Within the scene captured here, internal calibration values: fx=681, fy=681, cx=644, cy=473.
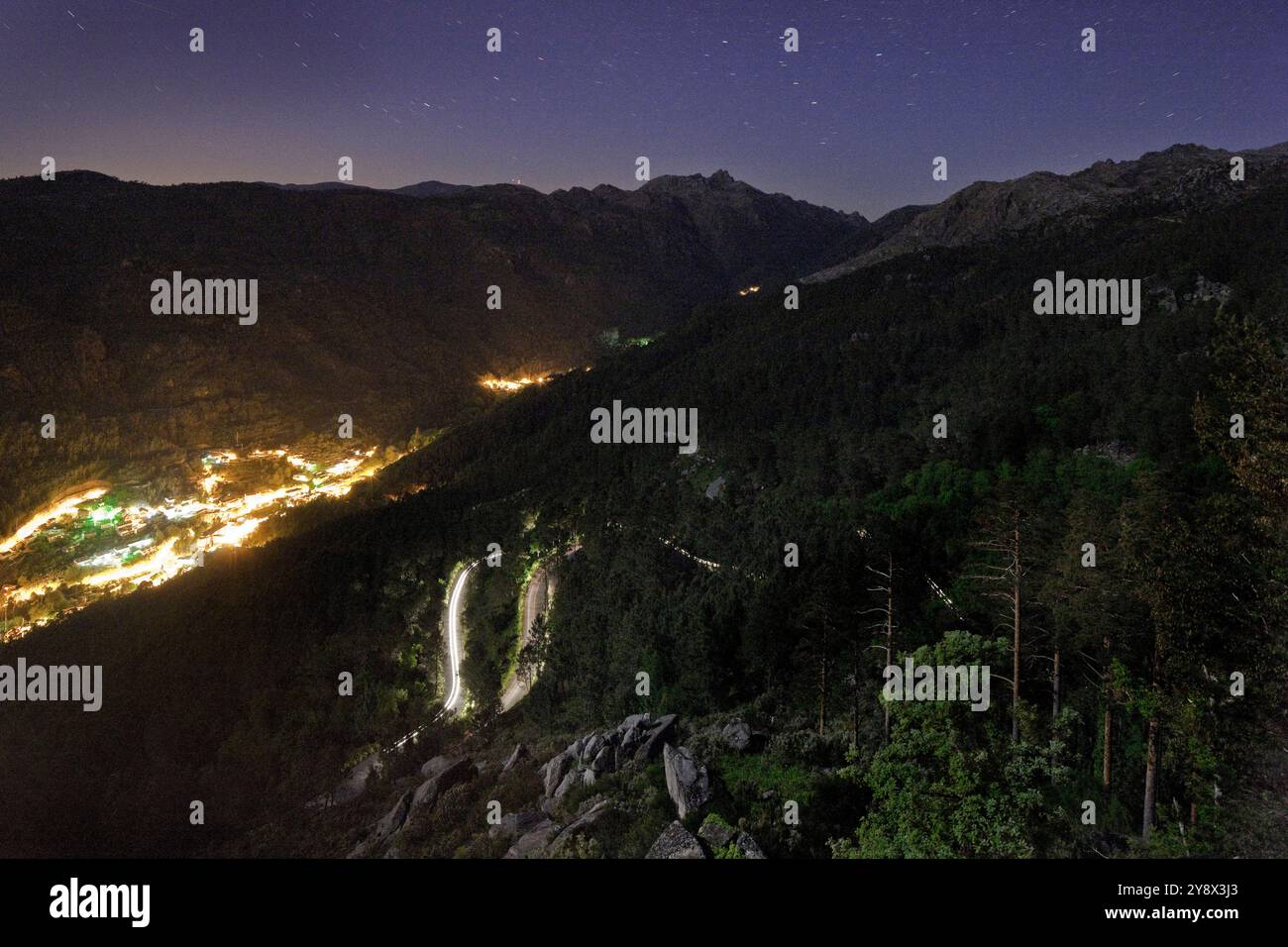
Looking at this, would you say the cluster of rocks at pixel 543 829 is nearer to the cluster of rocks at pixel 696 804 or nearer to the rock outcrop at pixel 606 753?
the rock outcrop at pixel 606 753

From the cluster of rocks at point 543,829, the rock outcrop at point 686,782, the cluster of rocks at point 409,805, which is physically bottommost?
the cluster of rocks at point 409,805

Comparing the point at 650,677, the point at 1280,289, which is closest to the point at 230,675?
the point at 650,677

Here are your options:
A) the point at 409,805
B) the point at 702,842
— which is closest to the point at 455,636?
the point at 409,805

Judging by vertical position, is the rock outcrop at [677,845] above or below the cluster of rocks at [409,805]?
above

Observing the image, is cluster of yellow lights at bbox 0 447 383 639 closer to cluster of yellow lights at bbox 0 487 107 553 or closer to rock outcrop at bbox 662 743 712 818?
cluster of yellow lights at bbox 0 487 107 553

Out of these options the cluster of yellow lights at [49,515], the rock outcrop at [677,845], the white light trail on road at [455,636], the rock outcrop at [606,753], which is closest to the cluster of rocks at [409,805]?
the rock outcrop at [606,753]

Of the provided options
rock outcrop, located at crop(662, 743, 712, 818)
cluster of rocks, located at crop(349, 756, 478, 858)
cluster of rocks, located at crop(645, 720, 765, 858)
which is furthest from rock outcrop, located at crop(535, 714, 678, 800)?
cluster of rocks, located at crop(349, 756, 478, 858)
